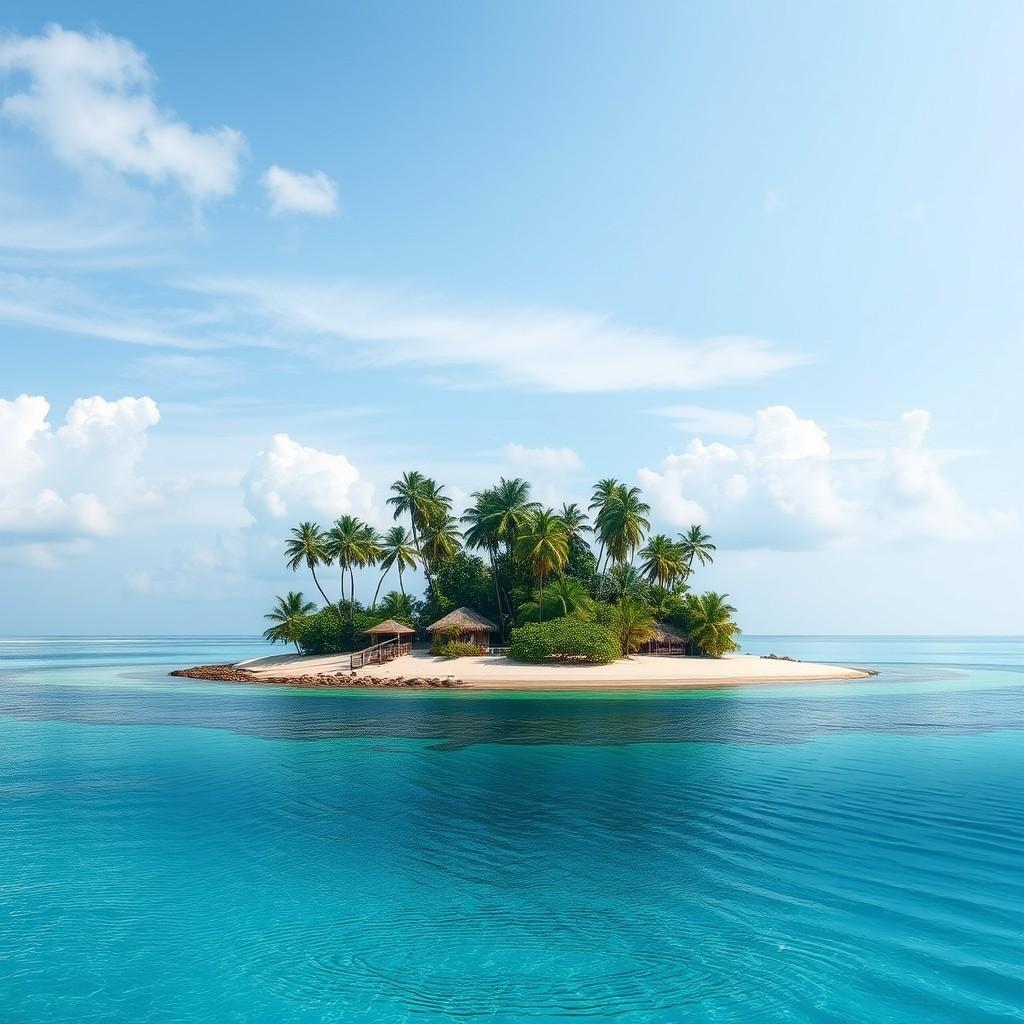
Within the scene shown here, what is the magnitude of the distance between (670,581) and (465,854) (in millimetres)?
68474

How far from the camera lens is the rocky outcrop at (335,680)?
55.5 metres

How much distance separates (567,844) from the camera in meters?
16.4

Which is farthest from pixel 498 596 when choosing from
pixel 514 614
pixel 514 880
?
pixel 514 880

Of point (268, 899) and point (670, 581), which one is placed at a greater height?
point (670, 581)

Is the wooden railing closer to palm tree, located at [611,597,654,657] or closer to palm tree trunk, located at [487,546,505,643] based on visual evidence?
palm tree trunk, located at [487,546,505,643]

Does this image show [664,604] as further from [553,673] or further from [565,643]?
[553,673]

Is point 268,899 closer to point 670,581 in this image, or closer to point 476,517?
point 476,517

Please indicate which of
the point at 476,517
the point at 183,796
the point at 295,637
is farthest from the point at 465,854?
the point at 295,637

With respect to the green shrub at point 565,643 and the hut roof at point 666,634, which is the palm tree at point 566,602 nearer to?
the green shrub at point 565,643

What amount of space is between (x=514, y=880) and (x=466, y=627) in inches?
2129

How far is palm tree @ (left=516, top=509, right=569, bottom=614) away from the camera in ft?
212

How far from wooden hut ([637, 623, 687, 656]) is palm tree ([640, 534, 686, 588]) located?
775cm

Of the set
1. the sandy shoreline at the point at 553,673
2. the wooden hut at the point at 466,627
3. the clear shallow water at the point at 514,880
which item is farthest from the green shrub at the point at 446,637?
the clear shallow water at the point at 514,880

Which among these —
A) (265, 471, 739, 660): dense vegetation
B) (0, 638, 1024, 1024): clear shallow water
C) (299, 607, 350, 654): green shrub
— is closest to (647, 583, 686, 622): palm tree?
(265, 471, 739, 660): dense vegetation
